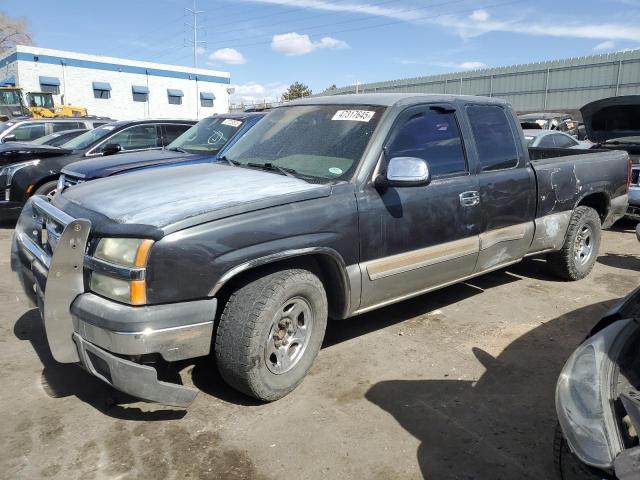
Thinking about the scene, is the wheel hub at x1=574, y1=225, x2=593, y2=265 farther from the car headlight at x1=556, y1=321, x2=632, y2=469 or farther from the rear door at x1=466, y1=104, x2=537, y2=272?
the car headlight at x1=556, y1=321, x2=632, y2=469

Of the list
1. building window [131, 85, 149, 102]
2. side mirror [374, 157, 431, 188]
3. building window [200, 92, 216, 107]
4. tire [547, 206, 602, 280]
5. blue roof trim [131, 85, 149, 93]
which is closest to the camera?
side mirror [374, 157, 431, 188]

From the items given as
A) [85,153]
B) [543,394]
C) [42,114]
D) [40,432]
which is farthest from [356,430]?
[42,114]

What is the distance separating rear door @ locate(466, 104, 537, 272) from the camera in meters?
4.37

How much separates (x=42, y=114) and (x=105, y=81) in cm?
1548

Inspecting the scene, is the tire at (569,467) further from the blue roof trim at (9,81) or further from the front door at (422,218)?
the blue roof trim at (9,81)

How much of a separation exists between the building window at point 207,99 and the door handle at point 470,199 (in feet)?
156

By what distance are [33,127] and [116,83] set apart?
111 feet

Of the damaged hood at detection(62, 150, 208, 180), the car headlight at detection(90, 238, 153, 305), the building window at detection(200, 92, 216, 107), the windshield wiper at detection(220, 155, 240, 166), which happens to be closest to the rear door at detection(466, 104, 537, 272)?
A: the windshield wiper at detection(220, 155, 240, 166)

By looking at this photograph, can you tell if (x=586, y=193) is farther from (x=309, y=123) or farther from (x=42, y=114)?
(x=42, y=114)

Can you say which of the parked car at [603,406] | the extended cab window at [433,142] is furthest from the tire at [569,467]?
the extended cab window at [433,142]

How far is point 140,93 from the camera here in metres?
44.0

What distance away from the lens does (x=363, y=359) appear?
383cm

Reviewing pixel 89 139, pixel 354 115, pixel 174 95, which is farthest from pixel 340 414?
pixel 174 95

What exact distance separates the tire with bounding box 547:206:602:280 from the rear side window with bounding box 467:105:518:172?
126 centimetres
